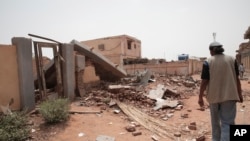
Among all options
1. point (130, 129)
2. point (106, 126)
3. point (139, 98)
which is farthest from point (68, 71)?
point (130, 129)

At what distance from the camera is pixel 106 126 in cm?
563

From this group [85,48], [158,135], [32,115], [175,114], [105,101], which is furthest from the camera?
[85,48]

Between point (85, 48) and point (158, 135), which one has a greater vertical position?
point (85, 48)

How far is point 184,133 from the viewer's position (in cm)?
521

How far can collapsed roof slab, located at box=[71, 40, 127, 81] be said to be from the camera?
920 cm

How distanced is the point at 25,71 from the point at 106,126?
2841 millimetres

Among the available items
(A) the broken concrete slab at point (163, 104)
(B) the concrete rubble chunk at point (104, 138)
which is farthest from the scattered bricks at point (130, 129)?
(A) the broken concrete slab at point (163, 104)

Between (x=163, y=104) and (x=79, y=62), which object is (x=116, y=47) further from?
(x=163, y=104)

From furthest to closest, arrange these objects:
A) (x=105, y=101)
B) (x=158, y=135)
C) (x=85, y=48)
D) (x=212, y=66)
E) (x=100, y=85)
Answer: (x=100, y=85), (x=85, y=48), (x=105, y=101), (x=158, y=135), (x=212, y=66)

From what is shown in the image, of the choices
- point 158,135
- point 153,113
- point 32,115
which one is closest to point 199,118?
point 153,113

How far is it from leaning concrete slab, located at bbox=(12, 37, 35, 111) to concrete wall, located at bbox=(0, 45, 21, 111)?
4.1 inches

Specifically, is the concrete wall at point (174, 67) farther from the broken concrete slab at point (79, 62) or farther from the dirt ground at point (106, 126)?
the dirt ground at point (106, 126)

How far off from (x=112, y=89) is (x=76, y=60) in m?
1.76

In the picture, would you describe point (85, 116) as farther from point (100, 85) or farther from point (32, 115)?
point (100, 85)
